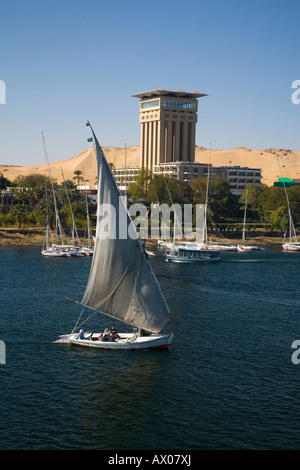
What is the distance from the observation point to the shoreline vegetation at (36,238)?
139 meters

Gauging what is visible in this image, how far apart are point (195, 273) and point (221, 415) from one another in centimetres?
6138

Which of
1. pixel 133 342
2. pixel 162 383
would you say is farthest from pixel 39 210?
pixel 162 383

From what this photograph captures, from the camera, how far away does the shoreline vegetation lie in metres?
139

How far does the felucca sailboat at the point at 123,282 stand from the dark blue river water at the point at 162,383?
1341mm

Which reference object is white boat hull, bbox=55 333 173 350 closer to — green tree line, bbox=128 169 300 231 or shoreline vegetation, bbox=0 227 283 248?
shoreline vegetation, bbox=0 227 283 248

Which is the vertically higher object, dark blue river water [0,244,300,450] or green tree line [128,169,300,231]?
green tree line [128,169,300,231]

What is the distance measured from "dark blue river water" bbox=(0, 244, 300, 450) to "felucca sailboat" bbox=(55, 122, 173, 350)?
52.8 inches

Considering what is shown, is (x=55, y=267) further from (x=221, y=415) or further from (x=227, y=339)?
(x=221, y=415)

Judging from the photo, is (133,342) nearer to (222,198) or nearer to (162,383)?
(162,383)

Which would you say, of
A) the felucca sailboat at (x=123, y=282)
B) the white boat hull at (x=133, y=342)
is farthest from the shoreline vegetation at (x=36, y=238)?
the white boat hull at (x=133, y=342)

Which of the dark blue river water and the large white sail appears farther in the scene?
the large white sail

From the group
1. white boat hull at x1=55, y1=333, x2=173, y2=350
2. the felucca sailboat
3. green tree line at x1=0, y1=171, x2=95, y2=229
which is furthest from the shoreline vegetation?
white boat hull at x1=55, y1=333, x2=173, y2=350

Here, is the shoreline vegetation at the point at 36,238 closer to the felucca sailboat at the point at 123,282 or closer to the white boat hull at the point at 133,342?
the felucca sailboat at the point at 123,282

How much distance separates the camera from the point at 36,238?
14300cm
